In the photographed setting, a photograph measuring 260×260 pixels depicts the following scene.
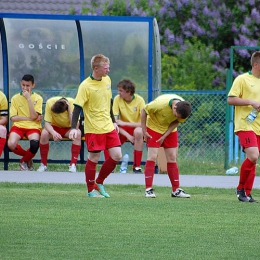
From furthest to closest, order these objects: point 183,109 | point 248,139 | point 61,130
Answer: point 61,130, point 248,139, point 183,109

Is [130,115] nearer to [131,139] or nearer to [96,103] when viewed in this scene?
[131,139]

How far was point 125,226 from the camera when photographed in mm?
8422

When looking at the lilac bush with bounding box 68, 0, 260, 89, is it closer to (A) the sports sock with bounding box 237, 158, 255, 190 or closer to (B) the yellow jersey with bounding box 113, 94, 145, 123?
(B) the yellow jersey with bounding box 113, 94, 145, 123

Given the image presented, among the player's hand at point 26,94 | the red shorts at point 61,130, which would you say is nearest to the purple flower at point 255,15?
the red shorts at point 61,130

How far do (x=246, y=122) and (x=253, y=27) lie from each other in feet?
37.9

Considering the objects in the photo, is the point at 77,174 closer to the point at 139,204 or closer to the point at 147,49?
the point at 147,49

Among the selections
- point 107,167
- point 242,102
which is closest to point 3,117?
point 107,167

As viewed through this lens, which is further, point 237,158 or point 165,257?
point 237,158

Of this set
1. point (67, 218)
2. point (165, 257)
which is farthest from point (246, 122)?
point (165, 257)

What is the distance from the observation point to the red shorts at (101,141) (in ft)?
36.3

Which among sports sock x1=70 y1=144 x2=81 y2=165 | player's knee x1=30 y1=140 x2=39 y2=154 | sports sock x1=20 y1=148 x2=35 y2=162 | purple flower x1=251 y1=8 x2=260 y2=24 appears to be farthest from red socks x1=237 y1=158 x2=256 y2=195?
purple flower x1=251 y1=8 x2=260 y2=24

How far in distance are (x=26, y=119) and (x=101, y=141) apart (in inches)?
A: 193

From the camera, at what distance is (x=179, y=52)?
22.4 meters

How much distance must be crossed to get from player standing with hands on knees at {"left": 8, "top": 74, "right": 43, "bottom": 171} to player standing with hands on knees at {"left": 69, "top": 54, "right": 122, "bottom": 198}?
457 centimetres
